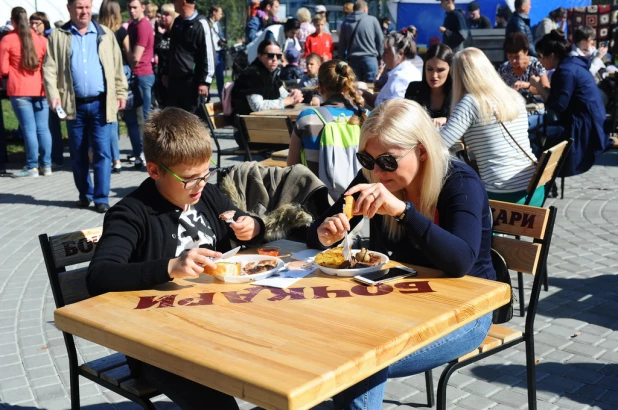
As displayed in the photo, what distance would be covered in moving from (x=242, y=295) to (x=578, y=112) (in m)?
5.67

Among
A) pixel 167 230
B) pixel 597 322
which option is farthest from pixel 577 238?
pixel 167 230

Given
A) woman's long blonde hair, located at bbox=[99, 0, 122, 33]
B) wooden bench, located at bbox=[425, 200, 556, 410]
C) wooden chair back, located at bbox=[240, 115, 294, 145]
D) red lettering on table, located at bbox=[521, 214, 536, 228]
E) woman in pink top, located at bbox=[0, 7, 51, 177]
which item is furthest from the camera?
woman's long blonde hair, located at bbox=[99, 0, 122, 33]

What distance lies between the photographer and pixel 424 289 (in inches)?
100

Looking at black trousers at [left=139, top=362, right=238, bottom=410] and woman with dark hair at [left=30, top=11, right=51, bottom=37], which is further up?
woman with dark hair at [left=30, top=11, right=51, bottom=37]

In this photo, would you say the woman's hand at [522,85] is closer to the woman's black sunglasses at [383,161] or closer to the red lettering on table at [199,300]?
the woman's black sunglasses at [383,161]

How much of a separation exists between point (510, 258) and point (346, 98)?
2.86m

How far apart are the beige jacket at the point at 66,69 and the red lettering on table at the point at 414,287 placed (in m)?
5.82

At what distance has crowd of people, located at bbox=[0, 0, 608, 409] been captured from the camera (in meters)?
2.72

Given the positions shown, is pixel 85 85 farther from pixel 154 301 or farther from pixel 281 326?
pixel 281 326

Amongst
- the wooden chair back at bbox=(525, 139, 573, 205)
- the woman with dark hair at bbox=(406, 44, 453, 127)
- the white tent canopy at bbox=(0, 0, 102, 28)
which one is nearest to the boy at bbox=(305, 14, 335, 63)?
the white tent canopy at bbox=(0, 0, 102, 28)

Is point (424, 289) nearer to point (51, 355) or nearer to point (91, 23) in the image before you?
point (51, 355)

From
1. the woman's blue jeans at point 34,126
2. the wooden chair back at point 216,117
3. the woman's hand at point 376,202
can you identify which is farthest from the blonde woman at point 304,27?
the woman's hand at point 376,202

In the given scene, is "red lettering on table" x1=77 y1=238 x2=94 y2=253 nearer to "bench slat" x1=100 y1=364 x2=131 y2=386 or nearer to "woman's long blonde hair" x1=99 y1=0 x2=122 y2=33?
"bench slat" x1=100 y1=364 x2=131 y2=386

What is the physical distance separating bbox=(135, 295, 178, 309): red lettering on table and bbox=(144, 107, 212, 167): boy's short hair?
563mm
